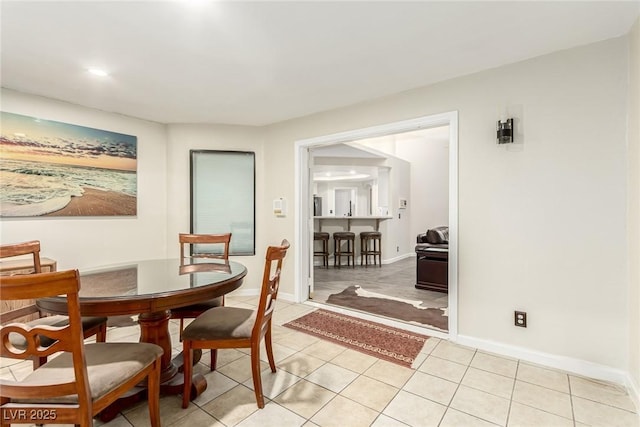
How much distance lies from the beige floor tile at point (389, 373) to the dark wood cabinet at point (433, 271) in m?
2.42

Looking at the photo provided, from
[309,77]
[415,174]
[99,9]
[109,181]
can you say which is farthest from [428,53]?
[415,174]

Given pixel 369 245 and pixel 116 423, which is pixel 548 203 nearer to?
pixel 116 423

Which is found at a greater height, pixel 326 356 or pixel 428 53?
pixel 428 53

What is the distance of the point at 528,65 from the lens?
237cm

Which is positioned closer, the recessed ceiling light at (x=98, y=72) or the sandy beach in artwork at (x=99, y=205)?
the recessed ceiling light at (x=98, y=72)

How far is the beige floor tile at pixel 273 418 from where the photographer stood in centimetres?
167

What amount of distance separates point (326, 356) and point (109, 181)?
3248mm

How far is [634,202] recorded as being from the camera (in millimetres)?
1914

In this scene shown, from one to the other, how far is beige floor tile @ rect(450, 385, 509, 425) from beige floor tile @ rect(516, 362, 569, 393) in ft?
1.29

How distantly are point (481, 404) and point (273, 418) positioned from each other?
1.28m

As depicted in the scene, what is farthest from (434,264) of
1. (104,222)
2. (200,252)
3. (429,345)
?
(104,222)

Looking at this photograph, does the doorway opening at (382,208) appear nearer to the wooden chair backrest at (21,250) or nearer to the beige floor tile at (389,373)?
the beige floor tile at (389,373)

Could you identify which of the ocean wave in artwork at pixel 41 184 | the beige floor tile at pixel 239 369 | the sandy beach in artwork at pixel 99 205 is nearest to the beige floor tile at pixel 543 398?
the beige floor tile at pixel 239 369

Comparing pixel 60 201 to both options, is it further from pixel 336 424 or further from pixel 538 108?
pixel 538 108
